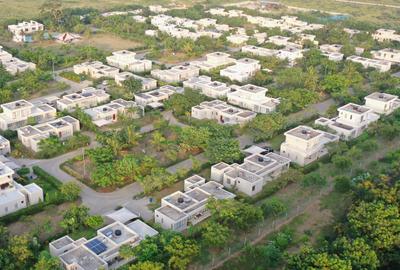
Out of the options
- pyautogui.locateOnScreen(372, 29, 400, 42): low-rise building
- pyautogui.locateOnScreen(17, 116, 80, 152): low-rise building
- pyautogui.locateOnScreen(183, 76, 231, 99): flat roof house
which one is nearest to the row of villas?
pyautogui.locateOnScreen(183, 76, 231, 99): flat roof house

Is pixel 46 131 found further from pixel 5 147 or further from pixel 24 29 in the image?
pixel 24 29

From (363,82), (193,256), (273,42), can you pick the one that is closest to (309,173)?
(193,256)

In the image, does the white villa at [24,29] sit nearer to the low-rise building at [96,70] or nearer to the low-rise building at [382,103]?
the low-rise building at [96,70]

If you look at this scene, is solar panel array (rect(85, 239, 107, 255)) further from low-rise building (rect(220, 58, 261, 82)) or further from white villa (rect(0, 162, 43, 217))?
low-rise building (rect(220, 58, 261, 82))

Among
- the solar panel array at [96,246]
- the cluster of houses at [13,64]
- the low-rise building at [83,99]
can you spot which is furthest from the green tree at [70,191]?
the cluster of houses at [13,64]

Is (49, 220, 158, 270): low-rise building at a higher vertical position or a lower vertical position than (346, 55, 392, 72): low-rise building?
lower

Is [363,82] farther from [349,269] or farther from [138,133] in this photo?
[349,269]
